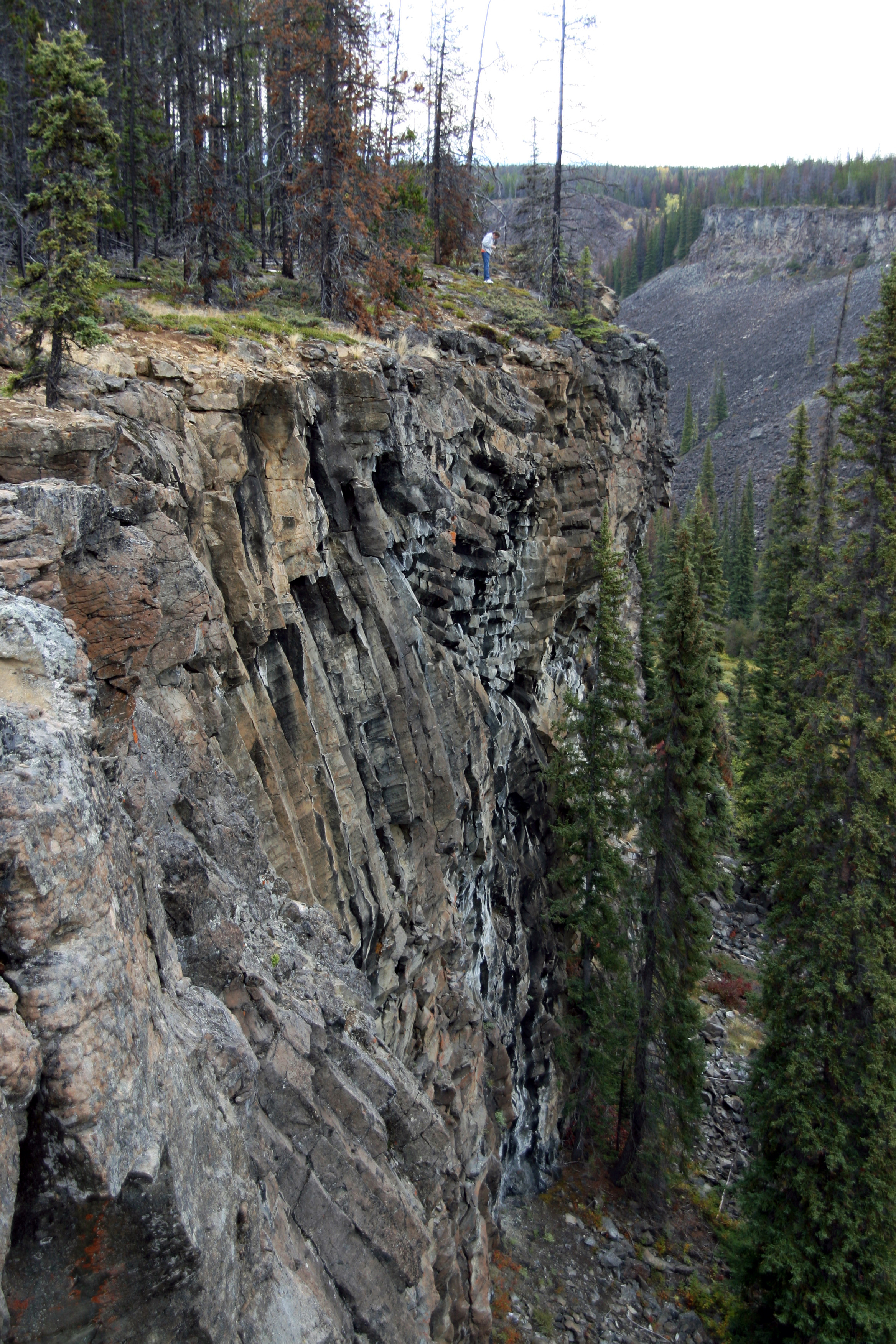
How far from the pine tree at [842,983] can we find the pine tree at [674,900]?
339 cm

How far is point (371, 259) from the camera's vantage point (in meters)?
20.0

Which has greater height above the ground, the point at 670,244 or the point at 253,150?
the point at 670,244

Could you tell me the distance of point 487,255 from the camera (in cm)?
2922

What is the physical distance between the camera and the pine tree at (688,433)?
4587 inches

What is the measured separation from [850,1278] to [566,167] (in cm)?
3424

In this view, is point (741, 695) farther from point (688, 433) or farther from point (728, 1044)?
point (688, 433)

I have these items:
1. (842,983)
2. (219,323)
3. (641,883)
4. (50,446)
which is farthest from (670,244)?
(50,446)

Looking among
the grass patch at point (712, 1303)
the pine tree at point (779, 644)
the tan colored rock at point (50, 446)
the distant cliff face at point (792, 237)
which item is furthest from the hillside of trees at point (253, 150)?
the distant cliff face at point (792, 237)

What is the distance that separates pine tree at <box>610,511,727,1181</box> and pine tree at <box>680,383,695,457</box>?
337 feet

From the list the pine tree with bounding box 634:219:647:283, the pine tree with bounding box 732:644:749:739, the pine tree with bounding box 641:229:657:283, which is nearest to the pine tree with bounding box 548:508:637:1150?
the pine tree with bounding box 732:644:749:739

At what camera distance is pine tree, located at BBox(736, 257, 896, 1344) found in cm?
1510

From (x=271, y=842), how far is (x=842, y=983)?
11.6 meters

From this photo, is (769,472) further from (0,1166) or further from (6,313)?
(0,1166)

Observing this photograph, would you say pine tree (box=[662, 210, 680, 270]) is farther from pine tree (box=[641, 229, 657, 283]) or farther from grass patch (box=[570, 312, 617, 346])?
grass patch (box=[570, 312, 617, 346])
